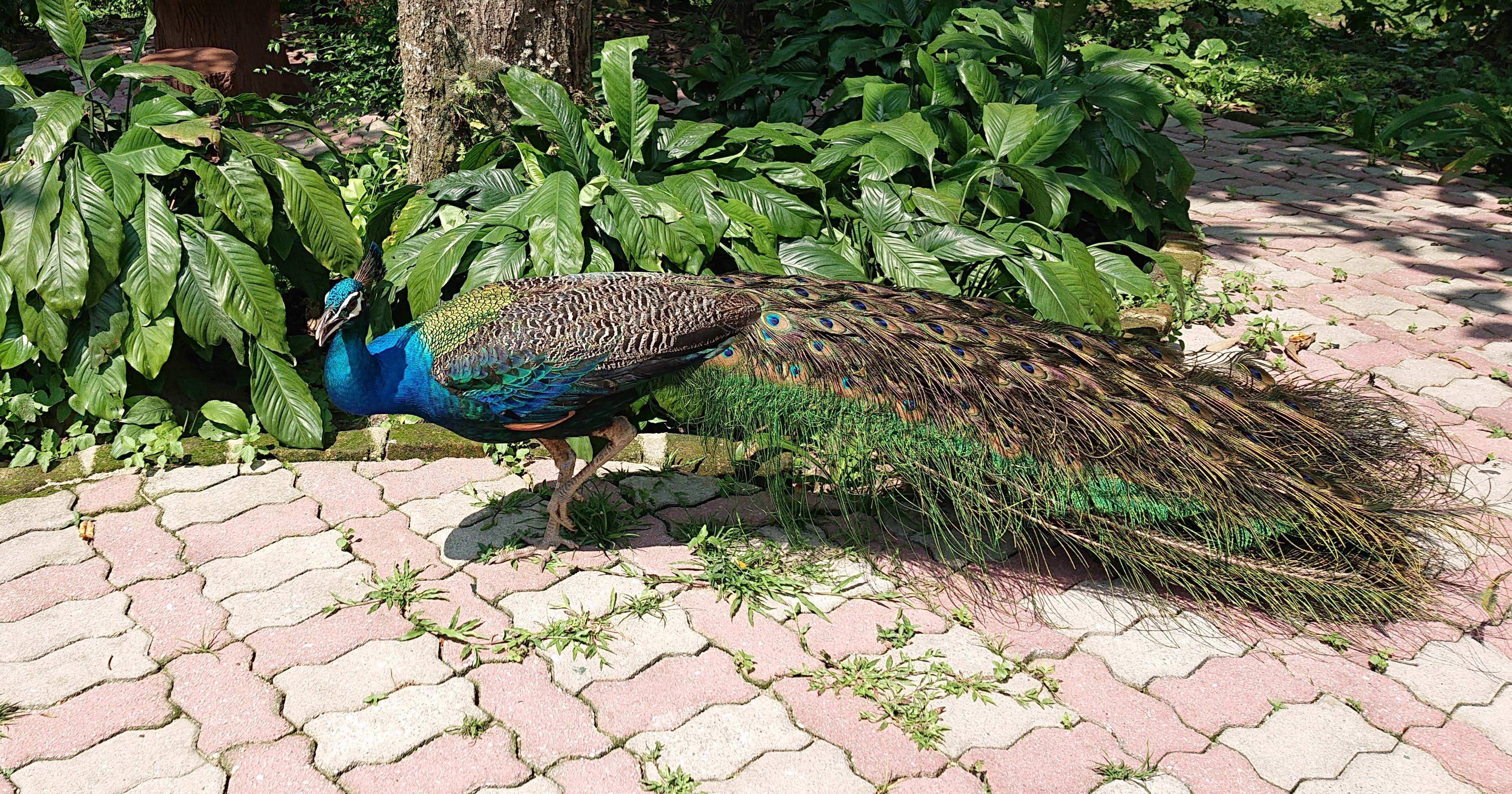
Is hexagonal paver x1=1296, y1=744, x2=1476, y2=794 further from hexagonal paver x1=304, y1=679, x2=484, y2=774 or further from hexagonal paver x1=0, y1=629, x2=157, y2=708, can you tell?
hexagonal paver x1=0, y1=629, x2=157, y2=708

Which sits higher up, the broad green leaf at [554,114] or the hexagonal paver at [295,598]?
the broad green leaf at [554,114]

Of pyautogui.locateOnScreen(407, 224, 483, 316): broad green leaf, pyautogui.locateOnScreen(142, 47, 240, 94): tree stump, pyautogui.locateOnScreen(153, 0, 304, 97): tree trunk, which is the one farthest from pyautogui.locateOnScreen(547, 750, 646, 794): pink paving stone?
pyautogui.locateOnScreen(153, 0, 304, 97): tree trunk

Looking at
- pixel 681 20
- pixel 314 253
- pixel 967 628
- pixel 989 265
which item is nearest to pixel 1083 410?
pixel 967 628

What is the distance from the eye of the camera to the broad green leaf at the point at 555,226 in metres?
4.06

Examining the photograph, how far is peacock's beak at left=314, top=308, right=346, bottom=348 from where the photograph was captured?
9.82 feet

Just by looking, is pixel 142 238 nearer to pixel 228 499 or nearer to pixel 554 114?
pixel 228 499

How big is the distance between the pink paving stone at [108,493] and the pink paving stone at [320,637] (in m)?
0.97

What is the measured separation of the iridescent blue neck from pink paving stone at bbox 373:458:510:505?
0.70 meters

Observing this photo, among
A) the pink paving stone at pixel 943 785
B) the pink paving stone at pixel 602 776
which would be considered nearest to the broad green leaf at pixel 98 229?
the pink paving stone at pixel 602 776

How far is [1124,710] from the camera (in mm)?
2910

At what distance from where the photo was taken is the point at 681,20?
10.1 m

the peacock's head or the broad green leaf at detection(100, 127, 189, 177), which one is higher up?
the broad green leaf at detection(100, 127, 189, 177)

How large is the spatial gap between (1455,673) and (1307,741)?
611 millimetres

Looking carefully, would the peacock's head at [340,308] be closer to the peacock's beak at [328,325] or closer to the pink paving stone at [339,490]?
the peacock's beak at [328,325]
